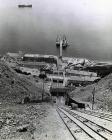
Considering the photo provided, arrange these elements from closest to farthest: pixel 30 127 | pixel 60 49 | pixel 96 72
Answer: pixel 30 127, pixel 96 72, pixel 60 49

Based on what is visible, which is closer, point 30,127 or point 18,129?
point 18,129

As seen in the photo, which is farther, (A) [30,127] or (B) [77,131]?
(A) [30,127]

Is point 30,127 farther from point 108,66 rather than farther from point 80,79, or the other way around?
point 108,66

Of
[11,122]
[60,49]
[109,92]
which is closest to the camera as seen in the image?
[11,122]

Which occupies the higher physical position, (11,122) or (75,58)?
(75,58)

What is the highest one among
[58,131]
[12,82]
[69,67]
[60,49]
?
[60,49]

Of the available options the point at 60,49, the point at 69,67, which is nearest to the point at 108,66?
the point at 69,67

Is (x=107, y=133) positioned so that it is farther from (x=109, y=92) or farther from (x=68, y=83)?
(x=68, y=83)

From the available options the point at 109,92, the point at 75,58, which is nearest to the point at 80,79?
the point at 75,58

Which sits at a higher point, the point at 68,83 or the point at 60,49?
the point at 60,49
